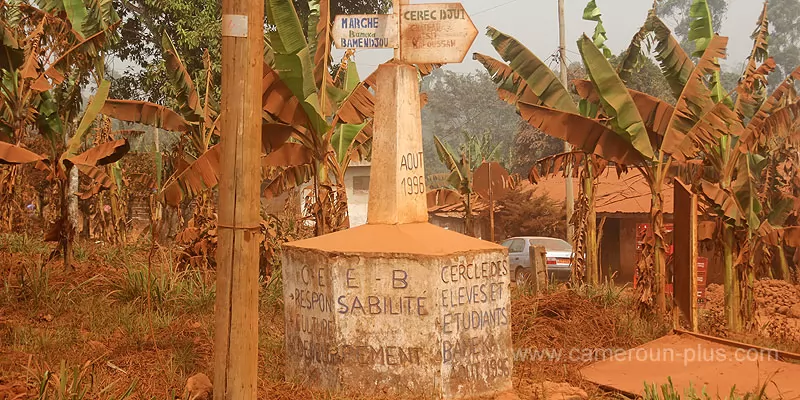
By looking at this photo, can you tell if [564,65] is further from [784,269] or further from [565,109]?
[565,109]

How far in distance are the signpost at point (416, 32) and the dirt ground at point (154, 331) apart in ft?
9.68

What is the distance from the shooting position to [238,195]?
4766mm

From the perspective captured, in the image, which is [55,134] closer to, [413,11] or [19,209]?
[19,209]

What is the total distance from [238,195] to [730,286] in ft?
31.4

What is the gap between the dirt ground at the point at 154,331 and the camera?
6.90 m

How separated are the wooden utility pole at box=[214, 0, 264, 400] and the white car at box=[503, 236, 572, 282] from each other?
57.5 feet

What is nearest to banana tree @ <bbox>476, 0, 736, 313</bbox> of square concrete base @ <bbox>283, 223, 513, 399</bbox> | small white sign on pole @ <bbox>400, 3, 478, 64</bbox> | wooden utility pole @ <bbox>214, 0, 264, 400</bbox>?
small white sign on pole @ <bbox>400, 3, 478, 64</bbox>

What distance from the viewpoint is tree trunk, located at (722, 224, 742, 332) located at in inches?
478

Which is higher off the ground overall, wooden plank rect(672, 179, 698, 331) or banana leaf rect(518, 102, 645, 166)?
banana leaf rect(518, 102, 645, 166)

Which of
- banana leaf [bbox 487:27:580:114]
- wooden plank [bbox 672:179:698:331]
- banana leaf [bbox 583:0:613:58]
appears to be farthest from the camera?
banana leaf [bbox 583:0:613:58]

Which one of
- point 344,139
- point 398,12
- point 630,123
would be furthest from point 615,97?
point 398,12

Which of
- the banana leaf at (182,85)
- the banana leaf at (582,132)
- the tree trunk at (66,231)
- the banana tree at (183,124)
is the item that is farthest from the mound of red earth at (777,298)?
the tree trunk at (66,231)

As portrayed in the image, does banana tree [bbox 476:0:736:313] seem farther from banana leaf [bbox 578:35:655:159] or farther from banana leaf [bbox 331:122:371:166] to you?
banana leaf [bbox 331:122:371:166]

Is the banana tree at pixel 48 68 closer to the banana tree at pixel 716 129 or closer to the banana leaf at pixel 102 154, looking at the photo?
the banana leaf at pixel 102 154
